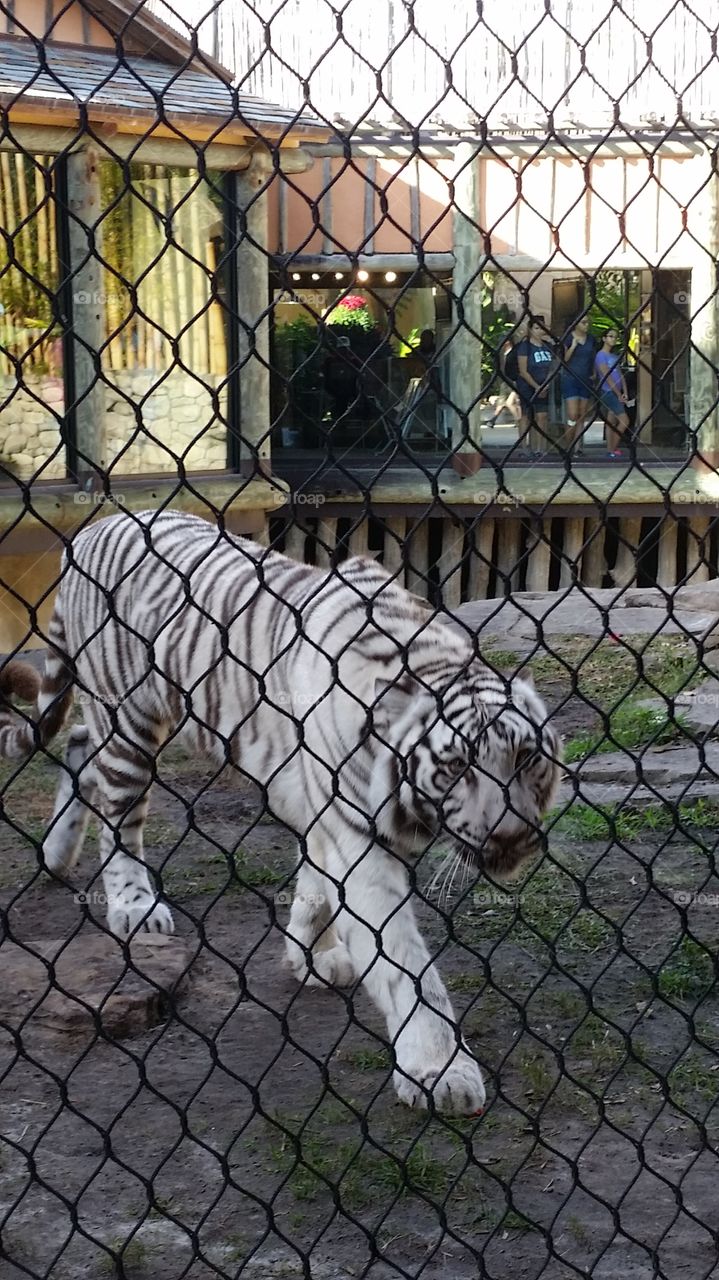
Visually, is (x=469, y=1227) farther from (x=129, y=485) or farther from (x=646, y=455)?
(x=646, y=455)

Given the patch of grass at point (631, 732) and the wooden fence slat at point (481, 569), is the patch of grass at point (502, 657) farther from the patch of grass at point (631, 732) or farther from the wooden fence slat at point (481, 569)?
the wooden fence slat at point (481, 569)

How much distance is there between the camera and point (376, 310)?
491 inches

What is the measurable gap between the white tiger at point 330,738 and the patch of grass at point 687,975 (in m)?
0.71

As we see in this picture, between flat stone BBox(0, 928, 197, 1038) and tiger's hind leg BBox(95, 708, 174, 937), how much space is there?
352mm

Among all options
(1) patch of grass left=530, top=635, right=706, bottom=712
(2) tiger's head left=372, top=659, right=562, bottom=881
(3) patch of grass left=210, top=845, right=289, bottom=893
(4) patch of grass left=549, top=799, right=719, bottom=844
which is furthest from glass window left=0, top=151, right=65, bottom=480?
(2) tiger's head left=372, top=659, right=562, bottom=881

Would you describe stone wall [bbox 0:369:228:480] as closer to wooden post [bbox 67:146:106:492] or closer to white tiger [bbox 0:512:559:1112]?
wooden post [bbox 67:146:106:492]

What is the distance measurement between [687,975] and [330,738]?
123cm

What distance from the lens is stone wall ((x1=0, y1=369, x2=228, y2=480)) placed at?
31.9 ft

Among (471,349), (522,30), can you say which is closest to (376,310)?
(471,349)

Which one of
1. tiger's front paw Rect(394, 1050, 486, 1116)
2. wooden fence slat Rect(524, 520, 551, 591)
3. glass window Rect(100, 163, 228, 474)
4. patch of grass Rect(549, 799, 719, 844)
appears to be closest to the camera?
tiger's front paw Rect(394, 1050, 486, 1116)

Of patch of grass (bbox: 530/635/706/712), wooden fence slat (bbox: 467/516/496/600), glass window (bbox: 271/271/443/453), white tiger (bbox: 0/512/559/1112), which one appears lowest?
wooden fence slat (bbox: 467/516/496/600)

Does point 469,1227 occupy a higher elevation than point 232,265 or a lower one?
higher

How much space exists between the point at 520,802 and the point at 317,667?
0.61 m

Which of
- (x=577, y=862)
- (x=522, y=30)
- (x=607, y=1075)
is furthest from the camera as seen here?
(x=522, y=30)
